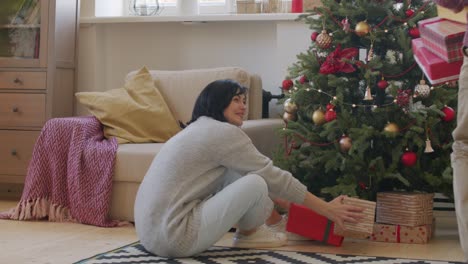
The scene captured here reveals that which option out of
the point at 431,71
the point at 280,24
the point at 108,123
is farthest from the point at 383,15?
the point at 431,71

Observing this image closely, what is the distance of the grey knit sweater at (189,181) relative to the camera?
2906 millimetres

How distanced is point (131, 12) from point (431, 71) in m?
3.98

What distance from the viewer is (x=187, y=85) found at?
14.6 feet

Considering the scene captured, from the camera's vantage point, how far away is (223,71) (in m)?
4.40

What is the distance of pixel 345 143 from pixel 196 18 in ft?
5.76

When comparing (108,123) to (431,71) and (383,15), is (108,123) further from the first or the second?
(431,71)

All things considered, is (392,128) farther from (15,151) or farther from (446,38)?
(15,151)

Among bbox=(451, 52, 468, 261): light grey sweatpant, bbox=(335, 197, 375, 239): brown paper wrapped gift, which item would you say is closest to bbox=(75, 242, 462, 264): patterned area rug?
bbox=(335, 197, 375, 239): brown paper wrapped gift

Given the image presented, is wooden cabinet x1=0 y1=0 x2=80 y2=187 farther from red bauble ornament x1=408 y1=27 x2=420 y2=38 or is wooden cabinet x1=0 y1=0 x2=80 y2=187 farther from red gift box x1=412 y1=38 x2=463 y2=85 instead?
red gift box x1=412 y1=38 x2=463 y2=85

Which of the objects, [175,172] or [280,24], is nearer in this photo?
[175,172]

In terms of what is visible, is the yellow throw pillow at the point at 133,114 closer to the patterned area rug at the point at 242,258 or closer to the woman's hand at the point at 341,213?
the patterned area rug at the point at 242,258

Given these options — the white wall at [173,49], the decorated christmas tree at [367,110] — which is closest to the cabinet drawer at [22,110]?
the white wall at [173,49]

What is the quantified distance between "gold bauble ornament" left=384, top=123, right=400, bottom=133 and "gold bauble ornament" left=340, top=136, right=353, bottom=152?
164 mm

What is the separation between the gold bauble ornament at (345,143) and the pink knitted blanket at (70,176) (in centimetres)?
110
